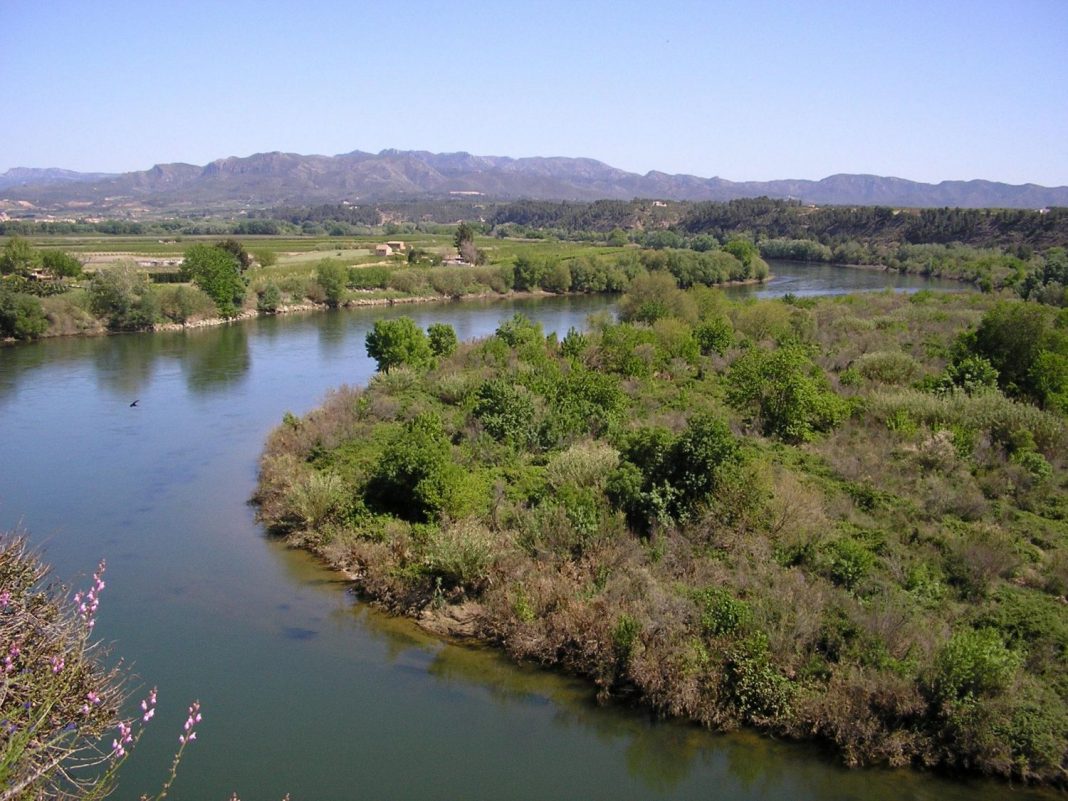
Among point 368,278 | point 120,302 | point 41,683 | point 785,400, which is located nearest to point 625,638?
point 41,683

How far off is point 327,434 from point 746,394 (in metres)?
12.0

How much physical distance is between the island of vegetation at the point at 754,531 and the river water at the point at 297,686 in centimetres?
63

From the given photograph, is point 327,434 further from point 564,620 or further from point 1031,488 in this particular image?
point 1031,488

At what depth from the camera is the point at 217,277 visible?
2041 inches

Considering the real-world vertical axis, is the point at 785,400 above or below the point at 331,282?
above

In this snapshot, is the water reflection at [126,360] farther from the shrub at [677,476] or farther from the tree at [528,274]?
the tree at [528,274]

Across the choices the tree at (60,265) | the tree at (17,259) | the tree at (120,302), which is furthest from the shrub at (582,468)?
the tree at (60,265)

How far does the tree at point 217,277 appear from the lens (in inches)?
2024

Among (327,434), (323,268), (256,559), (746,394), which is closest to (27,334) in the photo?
(323,268)

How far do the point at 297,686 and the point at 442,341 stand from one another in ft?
66.1

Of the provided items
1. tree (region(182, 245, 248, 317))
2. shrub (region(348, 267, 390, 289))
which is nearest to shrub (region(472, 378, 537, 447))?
tree (region(182, 245, 248, 317))

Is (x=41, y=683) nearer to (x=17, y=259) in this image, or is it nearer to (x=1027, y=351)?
(x=1027, y=351)

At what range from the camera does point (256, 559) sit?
58.1 feet

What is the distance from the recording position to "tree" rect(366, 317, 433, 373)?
29750 millimetres
